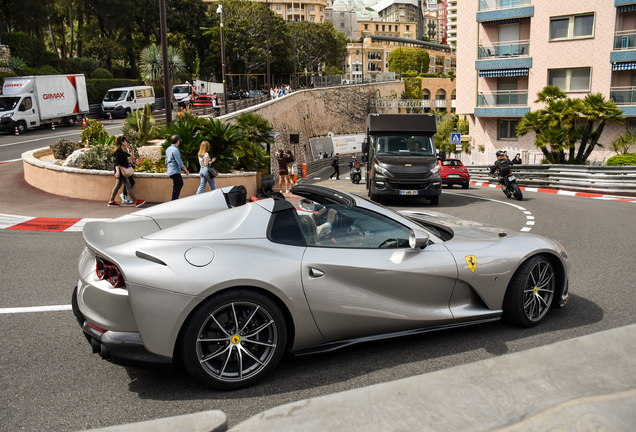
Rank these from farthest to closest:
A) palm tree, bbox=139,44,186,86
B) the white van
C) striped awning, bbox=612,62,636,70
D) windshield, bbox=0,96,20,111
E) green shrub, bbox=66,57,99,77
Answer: green shrub, bbox=66,57,99,77, palm tree, bbox=139,44,186,86, the white van, striped awning, bbox=612,62,636,70, windshield, bbox=0,96,20,111

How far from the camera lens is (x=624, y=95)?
3506 cm

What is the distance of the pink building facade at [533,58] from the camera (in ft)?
117

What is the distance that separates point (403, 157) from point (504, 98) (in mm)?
27289

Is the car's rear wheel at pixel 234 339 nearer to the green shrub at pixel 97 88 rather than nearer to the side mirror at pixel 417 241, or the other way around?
the side mirror at pixel 417 241

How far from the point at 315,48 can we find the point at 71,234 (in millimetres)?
104376

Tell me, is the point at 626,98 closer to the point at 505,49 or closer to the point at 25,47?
the point at 505,49

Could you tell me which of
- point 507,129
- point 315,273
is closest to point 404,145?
point 315,273

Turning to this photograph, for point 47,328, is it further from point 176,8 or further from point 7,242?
point 176,8

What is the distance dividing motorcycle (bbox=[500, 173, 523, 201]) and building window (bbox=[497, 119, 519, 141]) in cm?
2419

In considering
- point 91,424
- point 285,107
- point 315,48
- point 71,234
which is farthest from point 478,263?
point 315,48

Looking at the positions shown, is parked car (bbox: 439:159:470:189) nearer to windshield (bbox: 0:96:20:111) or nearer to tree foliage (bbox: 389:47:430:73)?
windshield (bbox: 0:96:20:111)

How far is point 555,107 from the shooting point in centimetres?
2666

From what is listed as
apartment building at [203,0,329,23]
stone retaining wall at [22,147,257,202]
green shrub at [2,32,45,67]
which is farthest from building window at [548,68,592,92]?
apartment building at [203,0,329,23]

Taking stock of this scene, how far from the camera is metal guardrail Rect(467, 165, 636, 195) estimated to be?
19531mm
